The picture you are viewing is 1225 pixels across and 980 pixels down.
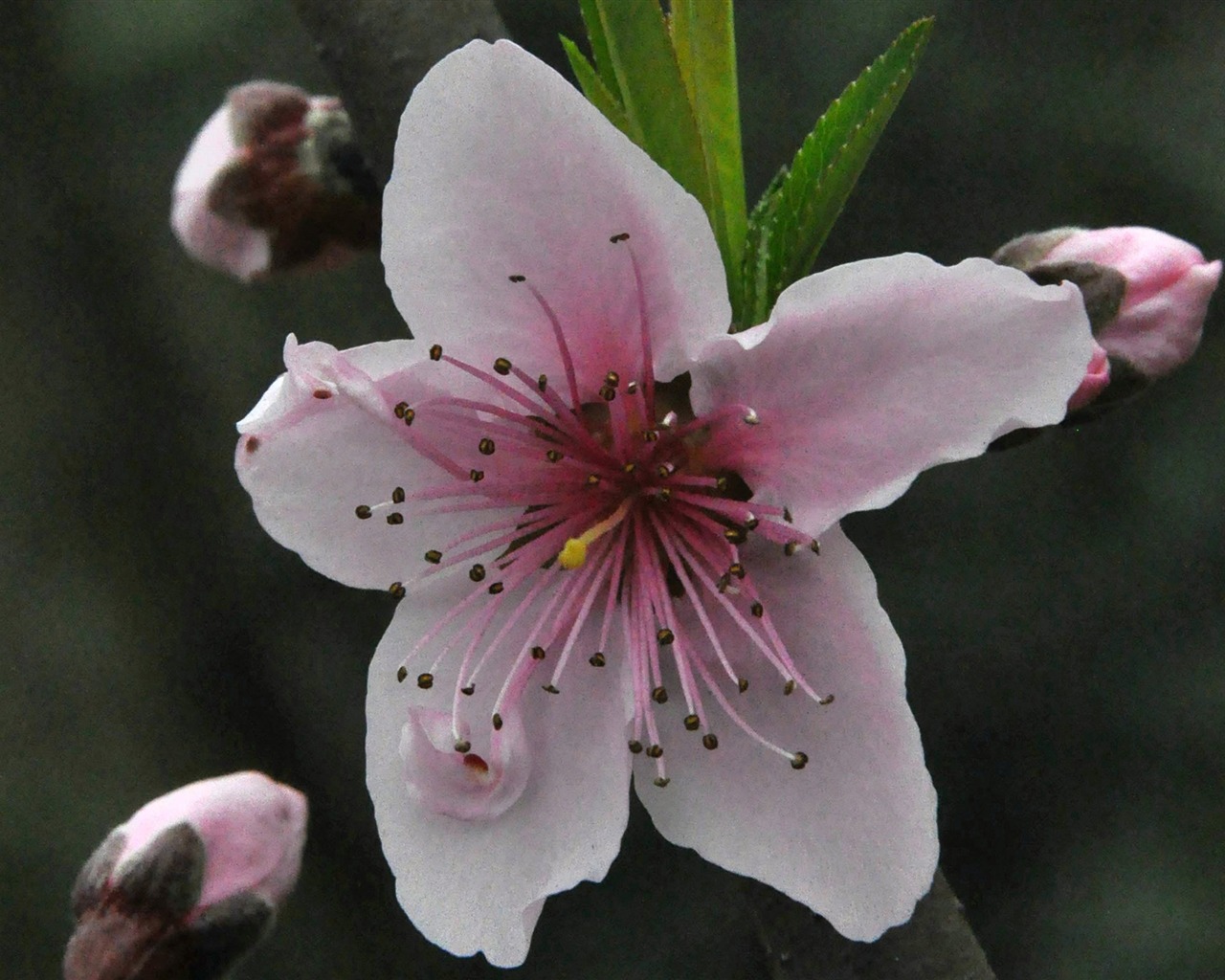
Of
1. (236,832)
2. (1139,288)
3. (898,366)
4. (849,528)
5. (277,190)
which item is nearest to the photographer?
(898,366)

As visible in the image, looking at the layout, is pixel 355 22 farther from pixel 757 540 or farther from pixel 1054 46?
pixel 1054 46

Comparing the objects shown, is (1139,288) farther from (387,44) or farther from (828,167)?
(387,44)

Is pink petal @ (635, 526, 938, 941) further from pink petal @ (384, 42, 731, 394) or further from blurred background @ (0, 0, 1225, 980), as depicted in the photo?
blurred background @ (0, 0, 1225, 980)

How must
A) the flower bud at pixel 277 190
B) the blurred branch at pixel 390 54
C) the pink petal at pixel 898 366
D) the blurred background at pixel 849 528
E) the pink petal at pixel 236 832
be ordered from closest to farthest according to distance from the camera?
the pink petal at pixel 898 366
the blurred branch at pixel 390 54
the pink petal at pixel 236 832
the flower bud at pixel 277 190
the blurred background at pixel 849 528

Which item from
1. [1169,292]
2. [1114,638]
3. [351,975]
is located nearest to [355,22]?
[1169,292]

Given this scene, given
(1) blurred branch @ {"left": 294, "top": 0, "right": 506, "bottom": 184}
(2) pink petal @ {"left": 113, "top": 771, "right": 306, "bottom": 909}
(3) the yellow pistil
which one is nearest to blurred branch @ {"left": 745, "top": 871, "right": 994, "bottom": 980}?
(3) the yellow pistil

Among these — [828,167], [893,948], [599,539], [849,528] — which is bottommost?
[849,528]

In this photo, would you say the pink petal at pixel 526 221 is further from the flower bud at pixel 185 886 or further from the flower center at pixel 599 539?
the flower bud at pixel 185 886

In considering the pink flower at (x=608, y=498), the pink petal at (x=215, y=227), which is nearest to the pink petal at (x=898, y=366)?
the pink flower at (x=608, y=498)

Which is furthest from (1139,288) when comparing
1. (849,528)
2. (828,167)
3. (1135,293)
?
(849,528)
